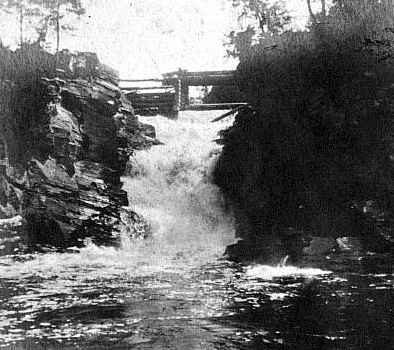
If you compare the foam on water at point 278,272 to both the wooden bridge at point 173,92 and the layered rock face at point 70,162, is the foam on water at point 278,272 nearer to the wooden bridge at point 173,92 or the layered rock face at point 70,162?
the layered rock face at point 70,162

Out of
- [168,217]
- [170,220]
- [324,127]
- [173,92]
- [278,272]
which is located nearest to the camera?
[278,272]

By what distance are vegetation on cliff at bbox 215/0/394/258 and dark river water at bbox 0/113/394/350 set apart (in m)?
1.48

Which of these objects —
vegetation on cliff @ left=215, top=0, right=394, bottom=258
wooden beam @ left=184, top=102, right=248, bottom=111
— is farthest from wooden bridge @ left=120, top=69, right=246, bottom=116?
vegetation on cliff @ left=215, top=0, right=394, bottom=258

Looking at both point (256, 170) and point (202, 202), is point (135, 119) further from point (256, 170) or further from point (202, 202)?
point (256, 170)

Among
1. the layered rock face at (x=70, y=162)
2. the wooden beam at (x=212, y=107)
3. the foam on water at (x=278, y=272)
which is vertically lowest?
the foam on water at (x=278, y=272)

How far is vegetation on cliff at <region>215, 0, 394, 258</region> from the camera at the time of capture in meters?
12.5

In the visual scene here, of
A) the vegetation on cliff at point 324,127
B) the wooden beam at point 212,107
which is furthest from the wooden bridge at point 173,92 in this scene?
the vegetation on cliff at point 324,127

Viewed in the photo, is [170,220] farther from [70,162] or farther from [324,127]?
[324,127]

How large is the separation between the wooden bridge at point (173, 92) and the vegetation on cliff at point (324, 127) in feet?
25.5

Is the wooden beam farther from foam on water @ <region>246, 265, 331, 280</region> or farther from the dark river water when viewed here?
foam on water @ <region>246, 265, 331, 280</region>

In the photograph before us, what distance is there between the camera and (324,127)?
43.3 ft

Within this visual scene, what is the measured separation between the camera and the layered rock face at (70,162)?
1470 cm

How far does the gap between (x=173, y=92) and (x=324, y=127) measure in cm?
1161

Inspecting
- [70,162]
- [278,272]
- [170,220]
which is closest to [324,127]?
[278,272]
